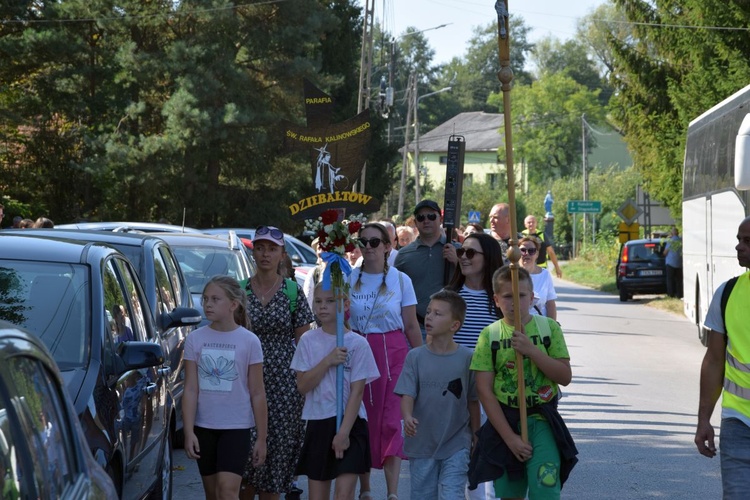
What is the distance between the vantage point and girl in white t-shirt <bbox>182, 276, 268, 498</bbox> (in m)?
6.58

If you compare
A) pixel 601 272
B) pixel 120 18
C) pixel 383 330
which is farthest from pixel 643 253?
pixel 383 330

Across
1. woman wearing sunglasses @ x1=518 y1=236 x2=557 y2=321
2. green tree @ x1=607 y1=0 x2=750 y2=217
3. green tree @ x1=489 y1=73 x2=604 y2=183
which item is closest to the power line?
green tree @ x1=607 y1=0 x2=750 y2=217

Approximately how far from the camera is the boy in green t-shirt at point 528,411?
608 cm

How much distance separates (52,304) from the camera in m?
6.07

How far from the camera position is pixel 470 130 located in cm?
11244

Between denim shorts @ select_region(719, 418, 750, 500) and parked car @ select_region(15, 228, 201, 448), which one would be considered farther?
parked car @ select_region(15, 228, 201, 448)

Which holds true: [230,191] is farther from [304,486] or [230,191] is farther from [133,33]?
[304,486]

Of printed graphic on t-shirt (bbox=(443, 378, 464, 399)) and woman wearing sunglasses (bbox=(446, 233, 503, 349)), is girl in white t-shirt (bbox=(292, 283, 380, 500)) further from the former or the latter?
woman wearing sunglasses (bbox=(446, 233, 503, 349))

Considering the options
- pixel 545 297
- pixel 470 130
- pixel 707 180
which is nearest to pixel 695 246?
pixel 707 180

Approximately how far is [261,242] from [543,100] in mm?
89867

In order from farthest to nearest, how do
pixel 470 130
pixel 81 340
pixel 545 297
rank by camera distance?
pixel 470 130, pixel 545 297, pixel 81 340

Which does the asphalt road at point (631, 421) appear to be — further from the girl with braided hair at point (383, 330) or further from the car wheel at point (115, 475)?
the car wheel at point (115, 475)

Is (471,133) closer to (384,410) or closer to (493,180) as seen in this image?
(493,180)

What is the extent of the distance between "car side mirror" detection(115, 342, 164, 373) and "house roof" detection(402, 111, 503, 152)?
330 ft
